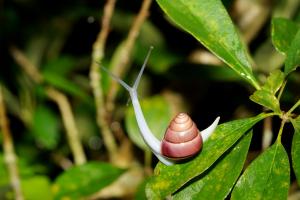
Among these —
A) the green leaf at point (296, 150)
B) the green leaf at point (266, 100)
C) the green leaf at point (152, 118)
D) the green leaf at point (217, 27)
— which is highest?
the green leaf at point (217, 27)

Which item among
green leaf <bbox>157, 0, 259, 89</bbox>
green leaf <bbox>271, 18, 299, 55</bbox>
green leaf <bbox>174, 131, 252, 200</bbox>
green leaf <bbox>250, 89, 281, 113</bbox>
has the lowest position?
green leaf <bbox>174, 131, 252, 200</bbox>

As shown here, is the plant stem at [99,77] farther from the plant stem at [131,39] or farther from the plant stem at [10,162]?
the plant stem at [10,162]

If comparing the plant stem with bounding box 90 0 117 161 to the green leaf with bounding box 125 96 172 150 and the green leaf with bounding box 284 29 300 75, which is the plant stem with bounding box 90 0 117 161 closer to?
the green leaf with bounding box 125 96 172 150

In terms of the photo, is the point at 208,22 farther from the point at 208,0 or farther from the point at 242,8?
the point at 242,8

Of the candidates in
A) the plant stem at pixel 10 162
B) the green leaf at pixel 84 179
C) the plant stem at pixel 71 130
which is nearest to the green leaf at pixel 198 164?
the green leaf at pixel 84 179

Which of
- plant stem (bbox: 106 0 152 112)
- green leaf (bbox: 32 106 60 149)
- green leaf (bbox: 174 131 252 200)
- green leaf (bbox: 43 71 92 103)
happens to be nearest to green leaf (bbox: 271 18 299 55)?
green leaf (bbox: 174 131 252 200)

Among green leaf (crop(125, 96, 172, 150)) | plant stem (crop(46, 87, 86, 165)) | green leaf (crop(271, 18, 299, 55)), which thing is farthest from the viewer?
plant stem (crop(46, 87, 86, 165))

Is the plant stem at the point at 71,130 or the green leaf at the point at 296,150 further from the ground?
the green leaf at the point at 296,150
